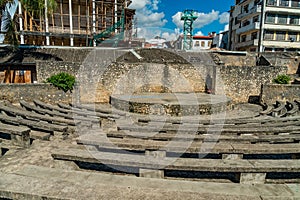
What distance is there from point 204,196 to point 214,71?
12845 mm

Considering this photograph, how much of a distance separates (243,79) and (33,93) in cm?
1362

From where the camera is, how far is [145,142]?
4.39 meters

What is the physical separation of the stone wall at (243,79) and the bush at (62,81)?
9831mm

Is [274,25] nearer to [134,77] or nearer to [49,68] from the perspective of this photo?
[134,77]

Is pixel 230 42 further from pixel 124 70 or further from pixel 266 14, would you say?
pixel 124 70

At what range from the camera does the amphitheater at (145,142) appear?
9.71 feet

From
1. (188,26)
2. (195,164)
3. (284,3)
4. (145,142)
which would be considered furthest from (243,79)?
(284,3)

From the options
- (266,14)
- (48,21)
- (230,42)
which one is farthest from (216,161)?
(230,42)

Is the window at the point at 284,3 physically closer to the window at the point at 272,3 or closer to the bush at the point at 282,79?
the window at the point at 272,3

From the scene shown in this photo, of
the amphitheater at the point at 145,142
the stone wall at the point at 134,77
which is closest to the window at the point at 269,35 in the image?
the amphitheater at the point at 145,142

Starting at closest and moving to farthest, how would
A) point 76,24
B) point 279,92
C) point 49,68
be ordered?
1. point 49,68
2. point 279,92
3. point 76,24

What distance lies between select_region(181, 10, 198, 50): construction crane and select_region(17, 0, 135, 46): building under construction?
8417 millimetres

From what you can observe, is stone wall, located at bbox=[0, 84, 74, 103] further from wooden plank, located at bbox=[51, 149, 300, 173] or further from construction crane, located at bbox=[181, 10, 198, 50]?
construction crane, located at bbox=[181, 10, 198, 50]

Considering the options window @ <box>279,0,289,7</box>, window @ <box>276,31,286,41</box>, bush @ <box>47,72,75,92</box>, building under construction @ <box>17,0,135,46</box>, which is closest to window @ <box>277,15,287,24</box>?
window @ <box>276,31,286,41</box>
